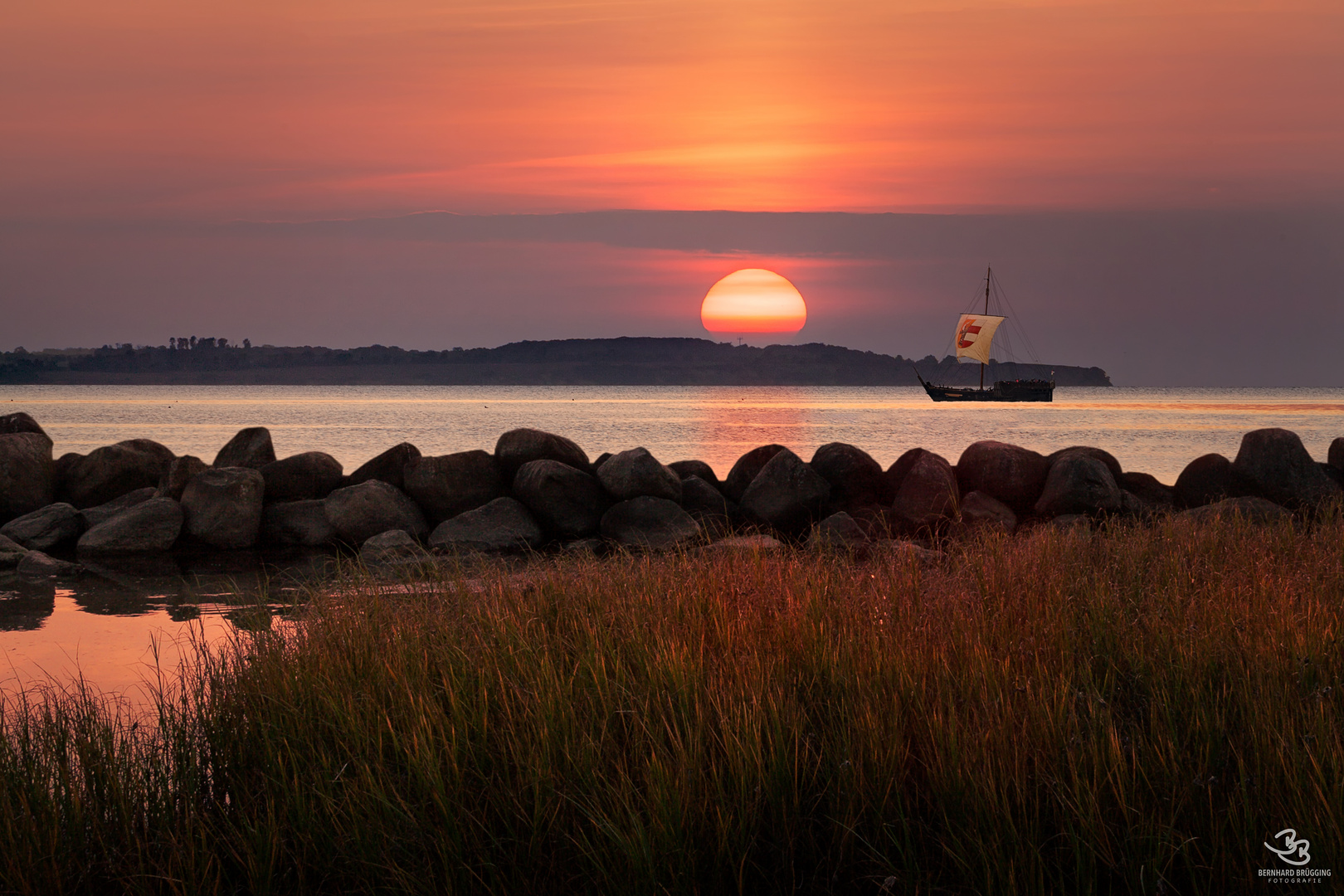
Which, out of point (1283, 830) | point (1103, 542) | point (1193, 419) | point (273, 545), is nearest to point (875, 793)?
point (1283, 830)

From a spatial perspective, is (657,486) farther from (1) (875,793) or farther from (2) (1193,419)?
(2) (1193,419)

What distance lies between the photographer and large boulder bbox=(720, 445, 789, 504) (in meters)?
15.1

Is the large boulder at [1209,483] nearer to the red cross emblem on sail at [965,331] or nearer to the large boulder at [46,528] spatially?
the large boulder at [46,528]

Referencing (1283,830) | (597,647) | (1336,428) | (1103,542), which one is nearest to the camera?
(1283,830)

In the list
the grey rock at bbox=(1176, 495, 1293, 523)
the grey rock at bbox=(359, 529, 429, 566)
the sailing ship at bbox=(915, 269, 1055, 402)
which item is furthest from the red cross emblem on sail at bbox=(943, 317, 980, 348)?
the grey rock at bbox=(359, 529, 429, 566)

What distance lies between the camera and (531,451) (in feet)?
45.9

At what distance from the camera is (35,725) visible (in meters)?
4.57

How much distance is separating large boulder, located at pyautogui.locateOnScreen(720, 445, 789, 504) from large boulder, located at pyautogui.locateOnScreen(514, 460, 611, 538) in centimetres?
250

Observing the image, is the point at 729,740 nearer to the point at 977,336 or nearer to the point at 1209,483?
the point at 1209,483

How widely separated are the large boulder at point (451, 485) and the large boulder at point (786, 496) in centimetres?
349

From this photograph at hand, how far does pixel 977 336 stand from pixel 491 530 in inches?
4317

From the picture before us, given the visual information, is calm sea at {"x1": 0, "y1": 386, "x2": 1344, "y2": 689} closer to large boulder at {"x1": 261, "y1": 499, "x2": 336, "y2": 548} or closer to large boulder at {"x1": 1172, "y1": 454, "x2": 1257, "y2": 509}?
large boulder at {"x1": 261, "y1": 499, "x2": 336, "y2": 548}

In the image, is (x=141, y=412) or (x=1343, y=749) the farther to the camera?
(x=141, y=412)

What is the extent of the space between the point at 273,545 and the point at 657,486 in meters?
5.28
